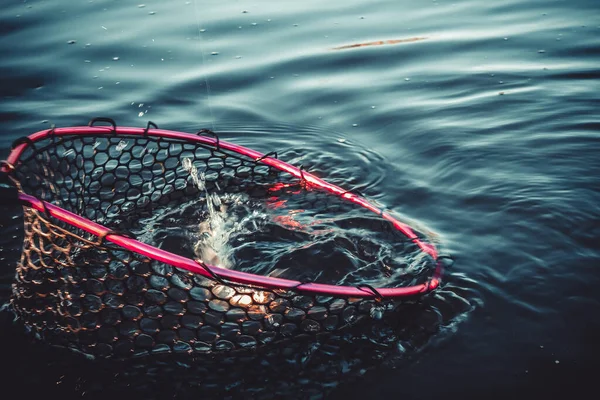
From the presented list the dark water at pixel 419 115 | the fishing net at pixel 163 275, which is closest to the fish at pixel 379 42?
the dark water at pixel 419 115

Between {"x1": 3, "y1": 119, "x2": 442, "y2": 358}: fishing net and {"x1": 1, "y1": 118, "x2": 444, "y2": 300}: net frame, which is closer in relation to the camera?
{"x1": 1, "y1": 118, "x2": 444, "y2": 300}: net frame

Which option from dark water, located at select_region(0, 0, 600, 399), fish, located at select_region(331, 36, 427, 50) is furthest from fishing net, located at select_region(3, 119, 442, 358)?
fish, located at select_region(331, 36, 427, 50)

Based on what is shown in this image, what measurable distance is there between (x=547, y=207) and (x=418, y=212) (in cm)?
86

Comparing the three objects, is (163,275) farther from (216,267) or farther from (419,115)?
(419,115)

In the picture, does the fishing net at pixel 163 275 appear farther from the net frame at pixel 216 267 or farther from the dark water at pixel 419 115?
the dark water at pixel 419 115

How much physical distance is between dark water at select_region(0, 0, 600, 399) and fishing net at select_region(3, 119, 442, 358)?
10.5 inches

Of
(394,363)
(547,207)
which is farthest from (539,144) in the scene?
(394,363)

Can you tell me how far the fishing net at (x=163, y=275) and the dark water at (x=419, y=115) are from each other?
0.27m

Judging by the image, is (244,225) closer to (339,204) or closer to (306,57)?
(339,204)

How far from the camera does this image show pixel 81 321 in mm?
2992

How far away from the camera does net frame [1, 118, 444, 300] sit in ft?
7.53

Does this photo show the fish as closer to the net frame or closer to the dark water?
the dark water

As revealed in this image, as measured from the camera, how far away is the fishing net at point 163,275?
2.45 metres

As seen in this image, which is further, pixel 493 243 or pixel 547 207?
pixel 547 207
